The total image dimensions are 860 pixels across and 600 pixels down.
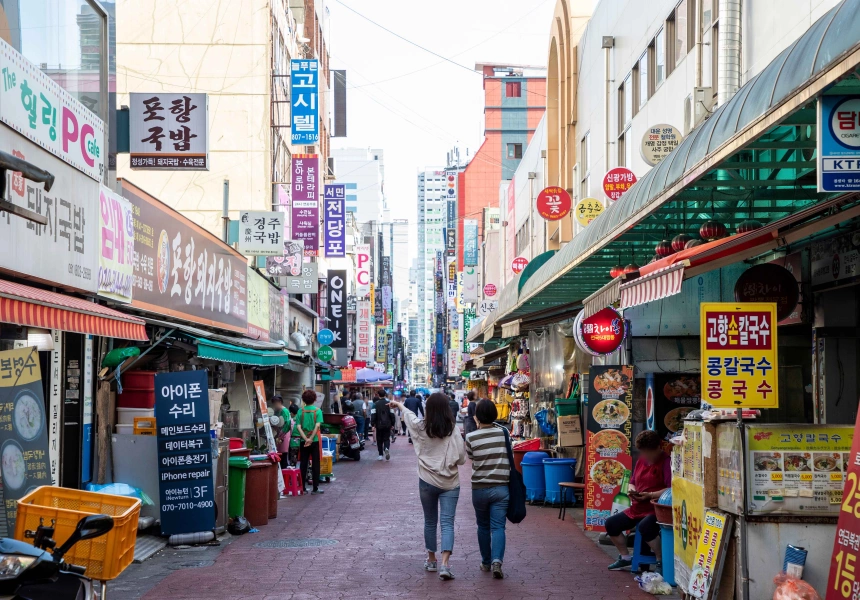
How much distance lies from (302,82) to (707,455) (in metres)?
23.1

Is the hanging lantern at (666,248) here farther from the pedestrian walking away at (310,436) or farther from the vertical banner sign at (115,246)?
the pedestrian walking away at (310,436)

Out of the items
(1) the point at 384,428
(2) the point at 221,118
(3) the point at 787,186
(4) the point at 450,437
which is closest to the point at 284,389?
(1) the point at 384,428

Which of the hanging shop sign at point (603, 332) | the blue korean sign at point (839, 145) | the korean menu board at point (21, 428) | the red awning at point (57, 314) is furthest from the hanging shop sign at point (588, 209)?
the blue korean sign at point (839, 145)

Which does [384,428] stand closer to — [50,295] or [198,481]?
[198,481]


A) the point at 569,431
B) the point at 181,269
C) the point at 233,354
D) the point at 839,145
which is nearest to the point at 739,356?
the point at 839,145

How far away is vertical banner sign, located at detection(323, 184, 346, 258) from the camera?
38062 mm

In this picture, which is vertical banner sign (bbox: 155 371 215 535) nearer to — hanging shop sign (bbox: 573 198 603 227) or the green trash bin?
the green trash bin

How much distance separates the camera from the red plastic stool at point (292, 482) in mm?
18198

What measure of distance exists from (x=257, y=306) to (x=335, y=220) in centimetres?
1322

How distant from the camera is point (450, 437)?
1002cm

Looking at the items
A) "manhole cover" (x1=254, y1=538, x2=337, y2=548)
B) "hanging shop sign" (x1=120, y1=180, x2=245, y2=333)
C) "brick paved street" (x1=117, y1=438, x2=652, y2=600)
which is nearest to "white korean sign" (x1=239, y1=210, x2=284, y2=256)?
"hanging shop sign" (x1=120, y1=180, x2=245, y2=333)

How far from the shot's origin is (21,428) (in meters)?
8.77

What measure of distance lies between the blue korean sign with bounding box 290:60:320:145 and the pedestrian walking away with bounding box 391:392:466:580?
20.0 metres

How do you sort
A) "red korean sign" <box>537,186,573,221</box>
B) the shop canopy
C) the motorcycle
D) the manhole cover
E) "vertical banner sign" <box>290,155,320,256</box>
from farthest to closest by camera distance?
"vertical banner sign" <box>290,155,320,256</box>, "red korean sign" <box>537,186,573,221</box>, the manhole cover, the shop canopy, the motorcycle
